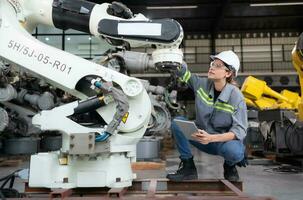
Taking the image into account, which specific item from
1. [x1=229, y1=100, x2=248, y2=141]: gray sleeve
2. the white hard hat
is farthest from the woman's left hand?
the white hard hat

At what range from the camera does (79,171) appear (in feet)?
7.33

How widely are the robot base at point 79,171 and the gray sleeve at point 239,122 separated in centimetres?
79

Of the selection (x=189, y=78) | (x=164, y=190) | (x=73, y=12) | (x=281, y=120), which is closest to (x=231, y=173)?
(x=164, y=190)

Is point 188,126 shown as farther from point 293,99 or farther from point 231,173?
point 293,99

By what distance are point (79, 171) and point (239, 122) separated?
44.2 inches

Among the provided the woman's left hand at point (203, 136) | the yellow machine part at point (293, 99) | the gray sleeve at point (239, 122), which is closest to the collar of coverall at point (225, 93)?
the gray sleeve at point (239, 122)

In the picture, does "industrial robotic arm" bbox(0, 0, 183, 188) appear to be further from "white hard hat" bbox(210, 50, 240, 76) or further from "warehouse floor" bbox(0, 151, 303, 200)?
"warehouse floor" bbox(0, 151, 303, 200)

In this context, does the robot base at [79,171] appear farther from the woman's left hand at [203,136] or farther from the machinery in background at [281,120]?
the machinery in background at [281,120]

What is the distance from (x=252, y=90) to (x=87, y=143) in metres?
4.63

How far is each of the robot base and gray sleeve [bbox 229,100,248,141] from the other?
31.3 inches

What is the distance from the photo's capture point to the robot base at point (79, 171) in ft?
7.29

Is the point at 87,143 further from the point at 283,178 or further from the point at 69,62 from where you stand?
the point at 283,178

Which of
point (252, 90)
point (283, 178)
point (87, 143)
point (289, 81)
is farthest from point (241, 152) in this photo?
point (289, 81)

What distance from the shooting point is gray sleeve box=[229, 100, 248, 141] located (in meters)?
2.32
